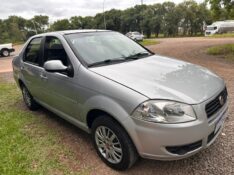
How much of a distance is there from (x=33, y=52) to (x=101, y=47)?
1.73 m

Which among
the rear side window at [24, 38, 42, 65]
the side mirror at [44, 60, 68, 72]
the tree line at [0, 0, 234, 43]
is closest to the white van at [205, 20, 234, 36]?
the tree line at [0, 0, 234, 43]

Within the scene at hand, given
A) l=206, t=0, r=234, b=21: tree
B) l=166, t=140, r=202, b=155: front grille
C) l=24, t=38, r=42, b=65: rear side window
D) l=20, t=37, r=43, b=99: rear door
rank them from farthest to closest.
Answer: l=206, t=0, r=234, b=21: tree
l=24, t=38, r=42, b=65: rear side window
l=20, t=37, r=43, b=99: rear door
l=166, t=140, r=202, b=155: front grille

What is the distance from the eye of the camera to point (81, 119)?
3697 mm

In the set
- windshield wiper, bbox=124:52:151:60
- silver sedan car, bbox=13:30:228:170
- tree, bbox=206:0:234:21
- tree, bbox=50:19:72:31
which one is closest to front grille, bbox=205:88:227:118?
silver sedan car, bbox=13:30:228:170

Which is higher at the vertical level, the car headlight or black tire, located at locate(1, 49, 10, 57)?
the car headlight

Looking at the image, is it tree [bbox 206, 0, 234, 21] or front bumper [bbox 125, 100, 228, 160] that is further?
tree [bbox 206, 0, 234, 21]

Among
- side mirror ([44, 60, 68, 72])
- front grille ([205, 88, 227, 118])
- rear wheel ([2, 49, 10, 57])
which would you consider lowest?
rear wheel ([2, 49, 10, 57])

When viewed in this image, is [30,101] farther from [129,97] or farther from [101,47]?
[129,97]

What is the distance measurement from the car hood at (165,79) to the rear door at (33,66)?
165cm

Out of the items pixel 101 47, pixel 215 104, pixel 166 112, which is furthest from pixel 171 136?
pixel 101 47

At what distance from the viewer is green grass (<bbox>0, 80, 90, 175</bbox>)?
3498 millimetres

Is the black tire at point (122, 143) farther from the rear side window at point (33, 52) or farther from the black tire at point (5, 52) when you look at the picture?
the black tire at point (5, 52)

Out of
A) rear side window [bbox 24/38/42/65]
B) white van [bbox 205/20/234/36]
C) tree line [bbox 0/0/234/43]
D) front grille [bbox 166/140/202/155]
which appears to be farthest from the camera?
tree line [bbox 0/0/234/43]

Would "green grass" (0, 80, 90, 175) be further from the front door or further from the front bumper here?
the front bumper
